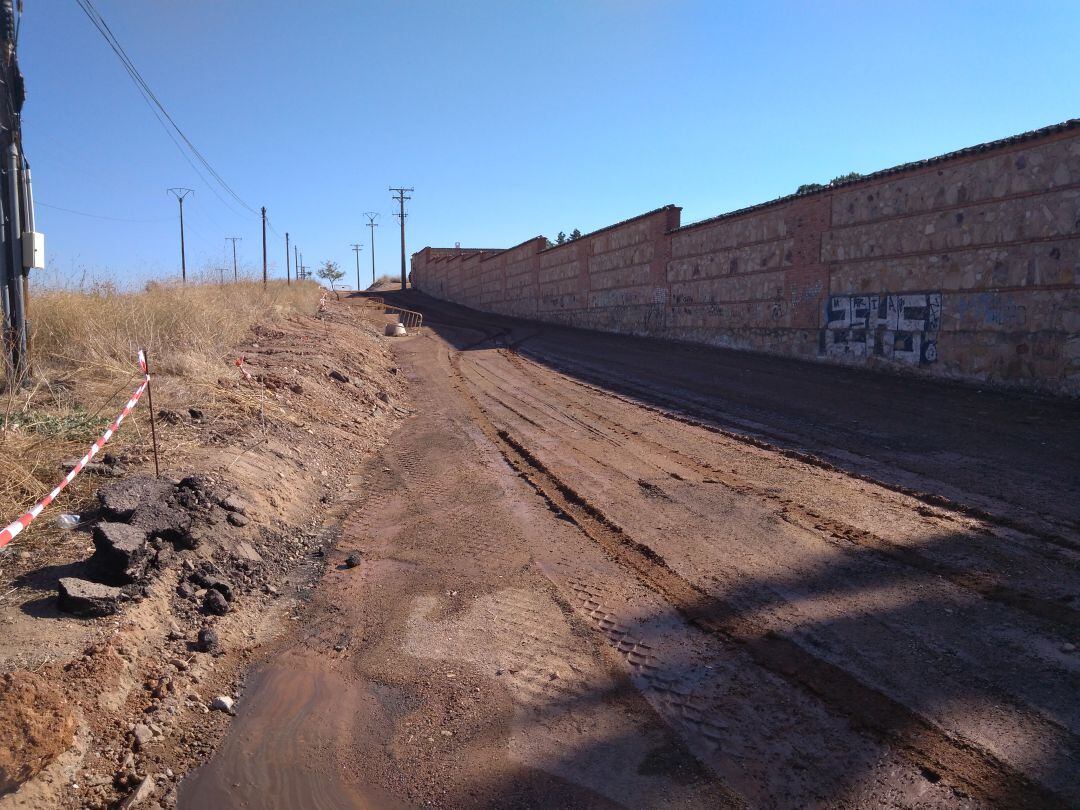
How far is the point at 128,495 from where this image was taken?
17.0 feet

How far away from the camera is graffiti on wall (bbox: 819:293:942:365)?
45.1 feet

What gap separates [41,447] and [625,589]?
5.12m

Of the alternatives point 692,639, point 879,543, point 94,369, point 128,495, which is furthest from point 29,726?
point 94,369

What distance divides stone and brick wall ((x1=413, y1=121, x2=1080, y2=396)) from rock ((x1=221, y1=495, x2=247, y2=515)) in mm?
11920

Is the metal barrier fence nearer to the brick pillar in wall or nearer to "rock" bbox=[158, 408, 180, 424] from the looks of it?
the brick pillar in wall

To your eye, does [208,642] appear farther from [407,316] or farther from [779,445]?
[407,316]

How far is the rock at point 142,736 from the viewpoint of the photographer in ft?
11.3

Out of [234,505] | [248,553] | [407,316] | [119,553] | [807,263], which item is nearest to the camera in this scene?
[119,553]

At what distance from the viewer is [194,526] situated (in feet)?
17.7

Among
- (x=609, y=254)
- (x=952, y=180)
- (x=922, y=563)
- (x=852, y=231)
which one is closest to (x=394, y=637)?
(x=922, y=563)

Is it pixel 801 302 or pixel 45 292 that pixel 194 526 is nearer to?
pixel 45 292

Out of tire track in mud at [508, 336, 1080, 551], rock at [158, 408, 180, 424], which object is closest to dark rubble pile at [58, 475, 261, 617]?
rock at [158, 408, 180, 424]

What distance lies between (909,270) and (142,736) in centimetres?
1491

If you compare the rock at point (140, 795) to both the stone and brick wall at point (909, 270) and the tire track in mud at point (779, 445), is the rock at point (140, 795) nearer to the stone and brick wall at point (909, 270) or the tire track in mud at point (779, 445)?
the tire track in mud at point (779, 445)
